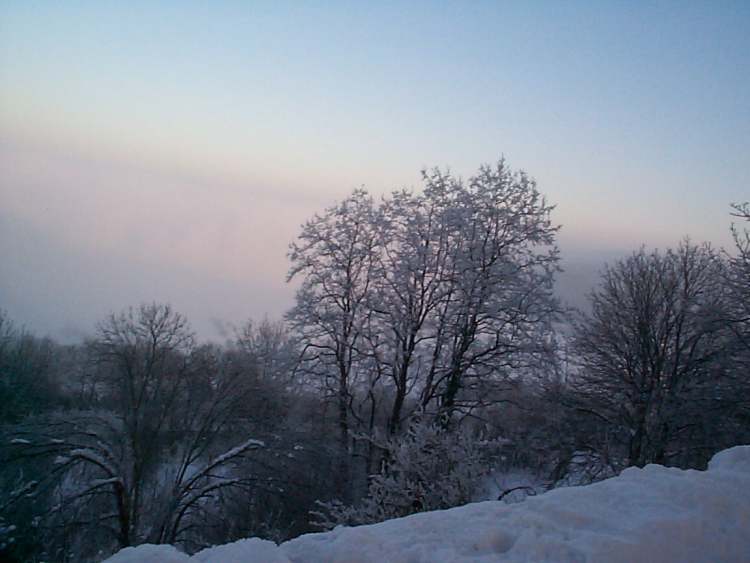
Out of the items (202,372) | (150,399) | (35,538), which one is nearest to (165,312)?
(202,372)

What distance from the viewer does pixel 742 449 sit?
21.7 feet

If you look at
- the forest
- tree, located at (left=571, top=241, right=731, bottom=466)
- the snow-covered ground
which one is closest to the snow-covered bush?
the forest

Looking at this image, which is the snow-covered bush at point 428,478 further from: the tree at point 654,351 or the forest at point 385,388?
the tree at point 654,351

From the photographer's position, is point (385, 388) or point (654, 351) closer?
point (654, 351)

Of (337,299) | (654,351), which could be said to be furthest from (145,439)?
(654,351)

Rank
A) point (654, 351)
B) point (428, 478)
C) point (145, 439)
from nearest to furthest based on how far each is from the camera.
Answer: point (428, 478), point (654, 351), point (145, 439)

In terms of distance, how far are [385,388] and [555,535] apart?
45.6 feet

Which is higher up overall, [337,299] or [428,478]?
[337,299]

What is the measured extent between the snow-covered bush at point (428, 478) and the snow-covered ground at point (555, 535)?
4.05 metres

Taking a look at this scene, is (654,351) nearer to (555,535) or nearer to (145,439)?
(555,535)

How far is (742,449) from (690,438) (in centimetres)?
845

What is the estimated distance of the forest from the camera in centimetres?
1381

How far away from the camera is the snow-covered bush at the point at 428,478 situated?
8.94 metres

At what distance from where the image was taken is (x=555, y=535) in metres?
4.23
